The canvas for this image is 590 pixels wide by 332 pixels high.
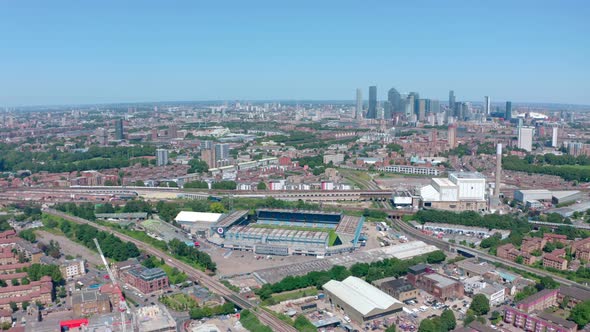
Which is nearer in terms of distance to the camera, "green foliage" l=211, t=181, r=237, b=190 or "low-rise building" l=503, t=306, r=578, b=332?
"low-rise building" l=503, t=306, r=578, b=332

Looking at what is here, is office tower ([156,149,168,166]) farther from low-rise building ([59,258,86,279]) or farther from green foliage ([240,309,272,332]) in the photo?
green foliage ([240,309,272,332])

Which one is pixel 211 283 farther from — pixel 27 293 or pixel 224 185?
pixel 224 185

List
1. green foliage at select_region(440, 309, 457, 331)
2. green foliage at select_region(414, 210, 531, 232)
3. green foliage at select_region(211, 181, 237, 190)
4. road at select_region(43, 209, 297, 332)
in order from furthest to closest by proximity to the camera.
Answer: green foliage at select_region(211, 181, 237, 190)
green foliage at select_region(414, 210, 531, 232)
road at select_region(43, 209, 297, 332)
green foliage at select_region(440, 309, 457, 331)

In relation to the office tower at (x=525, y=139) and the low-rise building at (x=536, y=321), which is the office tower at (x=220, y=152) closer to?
the office tower at (x=525, y=139)

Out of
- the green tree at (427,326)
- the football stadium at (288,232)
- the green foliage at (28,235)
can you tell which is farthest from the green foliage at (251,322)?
the green foliage at (28,235)

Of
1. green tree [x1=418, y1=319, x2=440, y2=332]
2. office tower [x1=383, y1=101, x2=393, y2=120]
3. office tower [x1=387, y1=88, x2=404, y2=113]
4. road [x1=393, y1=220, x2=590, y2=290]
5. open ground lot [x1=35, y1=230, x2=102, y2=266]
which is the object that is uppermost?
office tower [x1=387, y1=88, x2=404, y2=113]

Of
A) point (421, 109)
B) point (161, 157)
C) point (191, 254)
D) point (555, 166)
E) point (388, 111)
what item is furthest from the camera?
point (388, 111)

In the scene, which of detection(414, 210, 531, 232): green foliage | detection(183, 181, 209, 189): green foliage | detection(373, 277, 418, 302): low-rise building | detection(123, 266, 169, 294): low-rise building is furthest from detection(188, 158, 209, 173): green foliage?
detection(373, 277, 418, 302): low-rise building

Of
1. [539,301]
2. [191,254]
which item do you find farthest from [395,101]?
[539,301]
